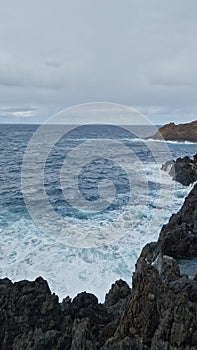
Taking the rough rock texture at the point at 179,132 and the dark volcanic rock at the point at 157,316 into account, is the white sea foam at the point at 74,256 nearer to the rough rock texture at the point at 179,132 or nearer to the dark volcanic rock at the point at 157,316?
the dark volcanic rock at the point at 157,316

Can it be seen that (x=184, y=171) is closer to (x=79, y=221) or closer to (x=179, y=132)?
(x=79, y=221)

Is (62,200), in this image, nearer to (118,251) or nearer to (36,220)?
(36,220)

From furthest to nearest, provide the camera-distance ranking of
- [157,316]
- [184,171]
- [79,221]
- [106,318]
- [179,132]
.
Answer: [179,132]
[184,171]
[79,221]
[106,318]
[157,316]

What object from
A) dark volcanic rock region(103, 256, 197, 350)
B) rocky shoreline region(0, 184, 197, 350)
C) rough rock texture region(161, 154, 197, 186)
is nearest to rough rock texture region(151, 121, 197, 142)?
rough rock texture region(161, 154, 197, 186)

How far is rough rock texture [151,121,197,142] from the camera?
95.8 m

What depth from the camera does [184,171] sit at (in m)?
37.3

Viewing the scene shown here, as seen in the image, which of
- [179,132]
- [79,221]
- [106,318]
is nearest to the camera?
[106,318]

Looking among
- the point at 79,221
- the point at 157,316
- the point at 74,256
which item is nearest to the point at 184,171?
the point at 79,221

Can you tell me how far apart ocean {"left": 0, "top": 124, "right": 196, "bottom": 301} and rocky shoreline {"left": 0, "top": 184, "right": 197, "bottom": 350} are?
457 centimetres

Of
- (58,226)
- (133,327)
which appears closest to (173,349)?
(133,327)

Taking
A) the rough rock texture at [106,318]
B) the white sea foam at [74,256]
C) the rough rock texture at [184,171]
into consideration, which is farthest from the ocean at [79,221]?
the rough rock texture at [106,318]

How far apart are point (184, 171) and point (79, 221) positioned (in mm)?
17518

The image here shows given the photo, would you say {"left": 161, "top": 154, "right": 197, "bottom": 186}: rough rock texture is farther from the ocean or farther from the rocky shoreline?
the rocky shoreline

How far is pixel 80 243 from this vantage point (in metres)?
18.7
